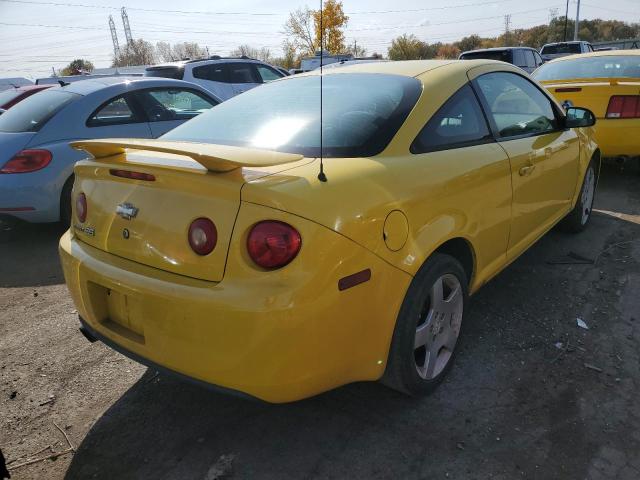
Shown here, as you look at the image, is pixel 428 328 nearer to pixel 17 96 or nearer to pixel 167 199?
pixel 167 199

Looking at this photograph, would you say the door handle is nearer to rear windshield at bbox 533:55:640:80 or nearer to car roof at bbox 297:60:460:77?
car roof at bbox 297:60:460:77

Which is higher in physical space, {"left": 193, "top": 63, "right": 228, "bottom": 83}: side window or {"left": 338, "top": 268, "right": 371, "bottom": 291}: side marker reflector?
{"left": 193, "top": 63, "right": 228, "bottom": 83}: side window

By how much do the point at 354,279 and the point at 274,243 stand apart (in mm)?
334

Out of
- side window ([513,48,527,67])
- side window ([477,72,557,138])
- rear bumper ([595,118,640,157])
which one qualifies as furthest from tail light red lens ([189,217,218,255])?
side window ([513,48,527,67])

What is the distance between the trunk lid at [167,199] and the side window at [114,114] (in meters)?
3.22

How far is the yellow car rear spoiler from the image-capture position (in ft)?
6.23

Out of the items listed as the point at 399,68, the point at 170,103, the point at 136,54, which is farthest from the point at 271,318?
the point at 136,54

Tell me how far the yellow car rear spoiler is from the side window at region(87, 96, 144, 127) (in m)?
3.07

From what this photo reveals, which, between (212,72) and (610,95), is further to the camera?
(212,72)

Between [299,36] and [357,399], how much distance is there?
2061 inches

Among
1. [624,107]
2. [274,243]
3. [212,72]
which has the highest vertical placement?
[212,72]

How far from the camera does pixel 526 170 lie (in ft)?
10.3

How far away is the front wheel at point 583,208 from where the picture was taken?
14.7 ft

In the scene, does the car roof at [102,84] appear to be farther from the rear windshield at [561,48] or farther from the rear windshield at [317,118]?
the rear windshield at [561,48]
